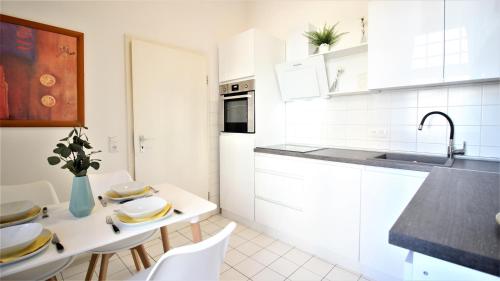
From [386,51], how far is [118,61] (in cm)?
224

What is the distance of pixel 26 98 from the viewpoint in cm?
168

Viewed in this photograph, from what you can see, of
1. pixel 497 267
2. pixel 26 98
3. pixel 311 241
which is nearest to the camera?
pixel 497 267

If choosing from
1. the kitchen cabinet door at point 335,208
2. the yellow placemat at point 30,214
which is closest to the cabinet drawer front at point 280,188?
the kitchen cabinet door at point 335,208

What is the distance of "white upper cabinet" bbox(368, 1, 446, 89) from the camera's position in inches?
64.1

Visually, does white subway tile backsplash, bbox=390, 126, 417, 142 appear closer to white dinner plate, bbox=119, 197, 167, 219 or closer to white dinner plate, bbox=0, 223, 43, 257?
white dinner plate, bbox=119, 197, 167, 219

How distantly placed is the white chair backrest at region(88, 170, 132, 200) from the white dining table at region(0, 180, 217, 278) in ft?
1.12

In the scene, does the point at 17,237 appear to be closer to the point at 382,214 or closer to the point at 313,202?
the point at 313,202

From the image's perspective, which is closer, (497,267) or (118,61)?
(497,267)

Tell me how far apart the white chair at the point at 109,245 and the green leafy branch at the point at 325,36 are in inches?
82.3

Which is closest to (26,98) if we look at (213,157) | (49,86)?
(49,86)

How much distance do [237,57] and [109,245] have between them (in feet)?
6.87

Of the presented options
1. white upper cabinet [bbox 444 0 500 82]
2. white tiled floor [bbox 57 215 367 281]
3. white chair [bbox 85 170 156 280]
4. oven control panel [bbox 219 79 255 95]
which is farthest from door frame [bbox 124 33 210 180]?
white upper cabinet [bbox 444 0 500 82]

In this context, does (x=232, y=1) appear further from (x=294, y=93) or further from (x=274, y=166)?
(x=274, y=166)

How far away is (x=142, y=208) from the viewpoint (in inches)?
45.5
